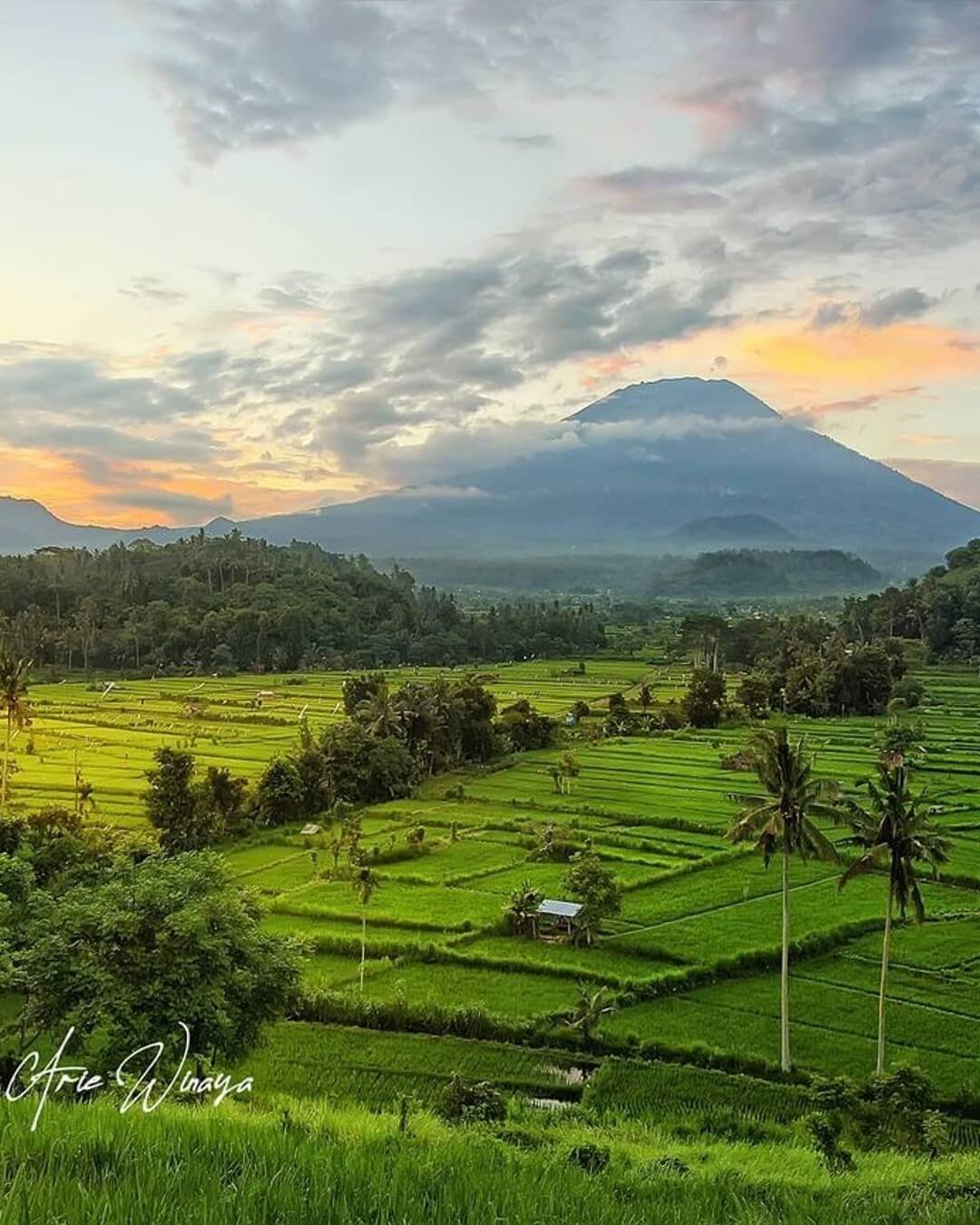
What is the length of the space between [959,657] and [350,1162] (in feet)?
340

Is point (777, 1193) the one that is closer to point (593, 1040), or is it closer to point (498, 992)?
point (593, 1040)

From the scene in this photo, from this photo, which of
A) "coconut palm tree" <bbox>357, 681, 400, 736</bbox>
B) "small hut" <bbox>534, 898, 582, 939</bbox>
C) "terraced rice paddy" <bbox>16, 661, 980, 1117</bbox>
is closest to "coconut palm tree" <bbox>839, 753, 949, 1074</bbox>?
"terraced rice paddy" <bbox>16, 661, 980, 1117</bbox>

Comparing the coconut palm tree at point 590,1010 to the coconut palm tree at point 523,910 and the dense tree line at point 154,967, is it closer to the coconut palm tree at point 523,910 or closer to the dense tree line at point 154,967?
the coconut palm tree at point 523,910

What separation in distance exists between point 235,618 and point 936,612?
71267mm

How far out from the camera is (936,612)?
333ft

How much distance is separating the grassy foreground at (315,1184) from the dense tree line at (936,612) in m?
99.7

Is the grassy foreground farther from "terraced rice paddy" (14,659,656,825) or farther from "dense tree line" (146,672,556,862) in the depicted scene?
"terraced rice paddy" (14,659,656,825)

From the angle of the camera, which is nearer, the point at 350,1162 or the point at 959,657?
the point at 350,1162

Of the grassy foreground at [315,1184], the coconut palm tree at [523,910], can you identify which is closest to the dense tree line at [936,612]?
the coconut palm tree at [523,910]

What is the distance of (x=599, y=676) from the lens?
9538 centimetres

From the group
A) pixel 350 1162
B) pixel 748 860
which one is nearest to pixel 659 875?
pixel 748 860

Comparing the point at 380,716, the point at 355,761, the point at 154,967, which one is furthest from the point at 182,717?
the point at 154,967

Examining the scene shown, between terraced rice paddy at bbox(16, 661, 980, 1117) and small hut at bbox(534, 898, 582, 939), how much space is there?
28.9 inches

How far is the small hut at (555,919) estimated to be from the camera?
91.1ft
